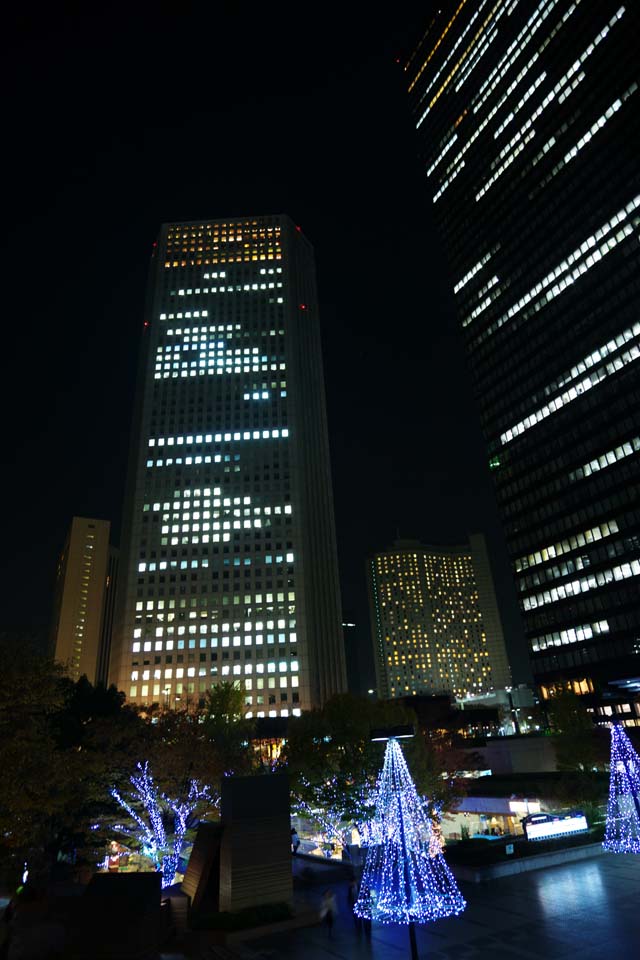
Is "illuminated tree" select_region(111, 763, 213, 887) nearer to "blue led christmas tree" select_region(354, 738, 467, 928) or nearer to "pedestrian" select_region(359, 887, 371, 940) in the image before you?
"blue led christmas tree" select_region(354, 738, 467, 928)

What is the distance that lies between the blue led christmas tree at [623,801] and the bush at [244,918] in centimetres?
2172

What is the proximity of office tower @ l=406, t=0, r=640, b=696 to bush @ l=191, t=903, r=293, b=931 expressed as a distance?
9314 centimetres

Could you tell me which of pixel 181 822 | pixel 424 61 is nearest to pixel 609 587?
pixel 181 822

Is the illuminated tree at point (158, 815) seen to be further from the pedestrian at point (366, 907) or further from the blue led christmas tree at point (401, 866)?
the pedestrian at point (366, 907)

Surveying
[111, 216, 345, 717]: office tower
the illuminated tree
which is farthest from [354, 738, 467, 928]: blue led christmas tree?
[111, 216, 345, 717]: office tower

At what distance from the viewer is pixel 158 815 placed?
3878 cm

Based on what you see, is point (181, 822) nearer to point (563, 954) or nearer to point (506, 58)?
point (563, 954)

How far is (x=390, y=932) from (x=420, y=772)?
1593 centimetres

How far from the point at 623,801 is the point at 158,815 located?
1252 inches

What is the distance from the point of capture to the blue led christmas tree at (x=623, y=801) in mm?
34562

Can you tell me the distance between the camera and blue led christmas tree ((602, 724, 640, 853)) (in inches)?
1361

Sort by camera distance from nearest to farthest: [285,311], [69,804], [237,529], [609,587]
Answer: [69,804], [609,587], [237,529], [285,311]

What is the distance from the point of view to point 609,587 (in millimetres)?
110125

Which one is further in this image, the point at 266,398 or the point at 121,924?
the point at 266,398
